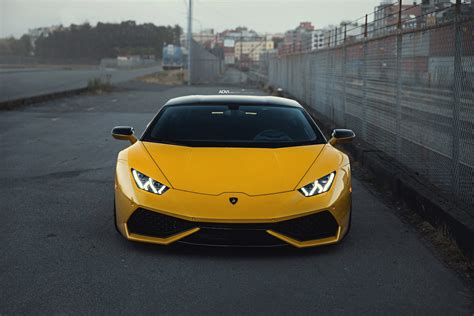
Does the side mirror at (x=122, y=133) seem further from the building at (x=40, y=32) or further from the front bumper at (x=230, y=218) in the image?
the building at (x=40, y=32)

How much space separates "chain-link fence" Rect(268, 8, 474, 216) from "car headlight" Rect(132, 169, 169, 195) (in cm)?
277

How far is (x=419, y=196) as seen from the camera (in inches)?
280

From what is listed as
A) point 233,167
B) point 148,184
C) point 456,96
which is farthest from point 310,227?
point 456,96

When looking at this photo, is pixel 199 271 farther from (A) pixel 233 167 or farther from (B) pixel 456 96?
(B) pixel 456 96

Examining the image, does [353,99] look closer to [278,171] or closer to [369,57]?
[369,57]

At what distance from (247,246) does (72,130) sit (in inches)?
461

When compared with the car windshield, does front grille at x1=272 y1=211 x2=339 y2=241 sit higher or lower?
lower

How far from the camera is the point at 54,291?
4.61 meters

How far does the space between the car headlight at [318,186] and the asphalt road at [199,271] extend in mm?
482

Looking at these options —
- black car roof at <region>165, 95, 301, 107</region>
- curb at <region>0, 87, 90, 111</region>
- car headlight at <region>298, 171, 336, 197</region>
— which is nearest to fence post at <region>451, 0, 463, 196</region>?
black car roof at <region>165, 95, 301, 107</region>

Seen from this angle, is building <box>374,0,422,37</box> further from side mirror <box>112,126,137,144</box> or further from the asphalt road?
side mirror <box>112,126,137,144</box>

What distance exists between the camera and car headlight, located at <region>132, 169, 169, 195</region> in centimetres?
554

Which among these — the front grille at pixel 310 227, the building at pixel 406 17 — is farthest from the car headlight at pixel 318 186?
the building at pixel 406 17

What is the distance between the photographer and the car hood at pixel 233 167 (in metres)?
5.52
